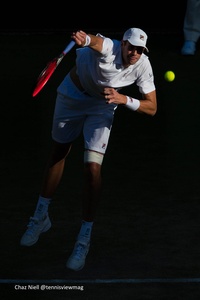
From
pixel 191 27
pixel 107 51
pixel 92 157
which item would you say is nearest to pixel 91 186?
pixel 92 157

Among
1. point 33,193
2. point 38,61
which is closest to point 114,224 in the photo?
point 33,193

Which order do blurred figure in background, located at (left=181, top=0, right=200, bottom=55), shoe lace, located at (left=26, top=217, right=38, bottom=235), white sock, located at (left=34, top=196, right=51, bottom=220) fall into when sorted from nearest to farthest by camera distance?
shoe lace, located at (left=26, top=217, right=38, bottom=235)
white sock, located at (left=34, top=196, right=51, bottom=220)
blurred figure in background, located at (left=181, top=0, right=200, bottom=55)

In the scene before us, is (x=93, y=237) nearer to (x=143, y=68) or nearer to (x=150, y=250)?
(x=150, y=250)

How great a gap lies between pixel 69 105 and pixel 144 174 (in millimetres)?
2413

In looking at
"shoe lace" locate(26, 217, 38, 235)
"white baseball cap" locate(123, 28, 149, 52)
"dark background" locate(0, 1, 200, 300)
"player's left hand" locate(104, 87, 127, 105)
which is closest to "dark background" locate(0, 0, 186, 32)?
"dark background" locate(0, 1, 200, 300)

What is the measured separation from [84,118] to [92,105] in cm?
21

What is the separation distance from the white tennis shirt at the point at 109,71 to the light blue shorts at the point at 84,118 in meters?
0.13

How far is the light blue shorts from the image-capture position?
10.2 metres

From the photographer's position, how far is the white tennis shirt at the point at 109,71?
9.86m

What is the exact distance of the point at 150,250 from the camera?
33.8 feet

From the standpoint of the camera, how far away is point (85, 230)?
10.2m

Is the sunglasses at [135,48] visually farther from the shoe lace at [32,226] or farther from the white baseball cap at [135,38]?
the shoe lace at [32,226]

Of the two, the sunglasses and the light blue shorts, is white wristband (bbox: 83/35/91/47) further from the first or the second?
the light blue shorts

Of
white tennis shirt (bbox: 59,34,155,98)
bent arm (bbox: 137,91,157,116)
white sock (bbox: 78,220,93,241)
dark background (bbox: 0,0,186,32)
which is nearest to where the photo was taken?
white tennis shirt (bbox: 59,34,155,98)
